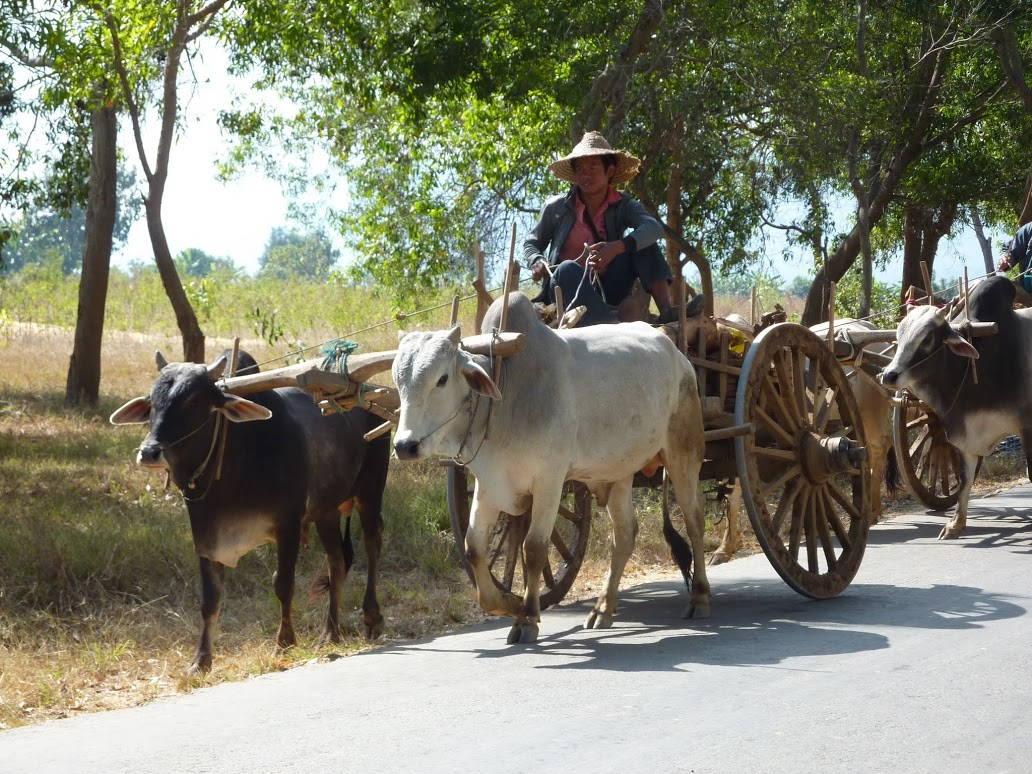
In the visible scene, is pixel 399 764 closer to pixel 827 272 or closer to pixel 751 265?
pixel 827 272

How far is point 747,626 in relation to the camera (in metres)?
6.75

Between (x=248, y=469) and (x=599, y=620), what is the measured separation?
6.38ft

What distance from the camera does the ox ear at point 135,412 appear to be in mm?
6656

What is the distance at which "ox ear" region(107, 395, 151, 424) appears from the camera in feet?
21.8

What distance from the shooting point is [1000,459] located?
13.9m

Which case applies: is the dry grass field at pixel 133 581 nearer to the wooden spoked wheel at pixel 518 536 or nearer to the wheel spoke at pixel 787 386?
the wooden spoked wheel at pixel 518 536

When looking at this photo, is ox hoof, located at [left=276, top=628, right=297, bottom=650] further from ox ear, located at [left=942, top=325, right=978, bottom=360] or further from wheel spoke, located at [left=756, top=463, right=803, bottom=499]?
ox ear, located at [left=942, top=325, right=978, bottom=360]

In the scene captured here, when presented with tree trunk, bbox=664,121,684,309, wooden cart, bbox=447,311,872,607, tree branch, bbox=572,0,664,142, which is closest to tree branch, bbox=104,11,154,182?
tree branch, bbox=572,0,664,142

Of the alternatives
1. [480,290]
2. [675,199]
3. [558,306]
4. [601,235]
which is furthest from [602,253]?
[675,199]

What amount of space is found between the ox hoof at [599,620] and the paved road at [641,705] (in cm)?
11

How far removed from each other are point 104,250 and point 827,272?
29.1 feet

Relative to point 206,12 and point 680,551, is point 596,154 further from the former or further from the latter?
point 206,12

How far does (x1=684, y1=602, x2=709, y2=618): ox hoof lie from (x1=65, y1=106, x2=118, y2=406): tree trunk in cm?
1093

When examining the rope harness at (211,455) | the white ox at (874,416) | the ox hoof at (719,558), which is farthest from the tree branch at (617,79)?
the rope harness at (211,455)
